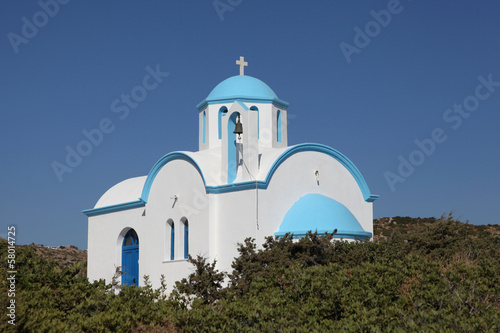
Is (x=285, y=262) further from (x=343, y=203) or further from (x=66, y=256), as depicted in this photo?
(x=66, y=256)

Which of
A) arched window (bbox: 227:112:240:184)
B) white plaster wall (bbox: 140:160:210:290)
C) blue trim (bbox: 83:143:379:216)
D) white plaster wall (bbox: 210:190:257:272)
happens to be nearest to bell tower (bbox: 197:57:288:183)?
arched window (bbox: 227:112:240:184)

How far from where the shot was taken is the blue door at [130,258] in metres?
17.7

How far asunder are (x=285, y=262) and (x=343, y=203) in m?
4.66

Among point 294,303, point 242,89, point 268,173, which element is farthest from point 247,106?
point 294,303

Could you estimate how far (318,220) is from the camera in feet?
45.0

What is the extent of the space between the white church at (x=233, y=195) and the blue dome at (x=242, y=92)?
3cm

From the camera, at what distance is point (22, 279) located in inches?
326

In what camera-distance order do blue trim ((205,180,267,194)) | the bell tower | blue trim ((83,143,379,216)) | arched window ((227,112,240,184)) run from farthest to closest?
the bell tower < arched window ((227,112,240,184)) < blue trim ((83,143,379,216)) < blue trim ((205,180,267,194))

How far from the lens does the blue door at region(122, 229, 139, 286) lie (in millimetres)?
17688

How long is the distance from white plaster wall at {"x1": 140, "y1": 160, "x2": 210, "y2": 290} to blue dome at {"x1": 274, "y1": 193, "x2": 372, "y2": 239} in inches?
82.6

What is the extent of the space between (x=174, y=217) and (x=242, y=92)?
4.38 m

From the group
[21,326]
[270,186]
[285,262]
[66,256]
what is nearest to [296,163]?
[270,186]

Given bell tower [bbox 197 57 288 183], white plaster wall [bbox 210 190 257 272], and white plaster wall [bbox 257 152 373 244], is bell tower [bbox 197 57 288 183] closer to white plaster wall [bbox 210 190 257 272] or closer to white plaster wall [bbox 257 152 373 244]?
white plaster wall [bbox 257 152 373 244]

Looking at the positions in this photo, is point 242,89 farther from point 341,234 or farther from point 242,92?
point 341,234
